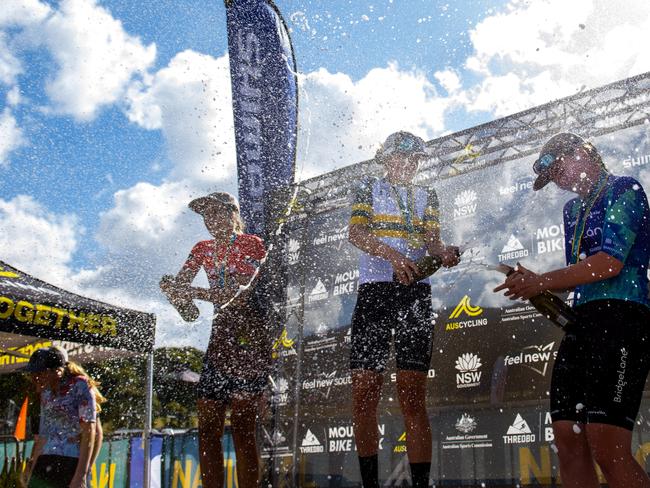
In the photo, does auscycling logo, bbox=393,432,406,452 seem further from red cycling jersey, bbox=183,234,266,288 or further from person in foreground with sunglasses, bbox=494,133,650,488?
person in foreground with sunglasses, bbox=494,133,650,488

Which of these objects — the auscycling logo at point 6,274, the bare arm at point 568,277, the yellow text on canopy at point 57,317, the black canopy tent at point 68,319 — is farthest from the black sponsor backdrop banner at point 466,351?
the bare arm at point 568,277

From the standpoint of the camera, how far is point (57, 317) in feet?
15.7

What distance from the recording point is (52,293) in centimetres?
505

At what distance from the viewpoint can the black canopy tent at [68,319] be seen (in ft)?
14.8

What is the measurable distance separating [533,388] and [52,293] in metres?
Result: 5.82

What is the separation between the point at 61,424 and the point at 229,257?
179 cm

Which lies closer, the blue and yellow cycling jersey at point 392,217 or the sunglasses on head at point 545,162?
the sunglasses on head at point 545,162

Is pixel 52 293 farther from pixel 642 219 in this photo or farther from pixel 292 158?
pixel 642 219

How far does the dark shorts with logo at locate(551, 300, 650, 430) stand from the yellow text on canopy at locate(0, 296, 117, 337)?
12.8 feet

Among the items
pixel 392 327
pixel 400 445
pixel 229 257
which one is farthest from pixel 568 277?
pixel 400 445

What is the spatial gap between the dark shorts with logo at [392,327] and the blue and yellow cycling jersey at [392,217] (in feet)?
0.40

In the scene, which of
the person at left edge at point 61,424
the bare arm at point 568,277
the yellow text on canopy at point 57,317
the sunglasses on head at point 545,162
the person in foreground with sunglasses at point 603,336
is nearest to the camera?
the person in foreground with sunglasses at point 603,336

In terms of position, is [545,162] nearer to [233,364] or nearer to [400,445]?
[233,364]

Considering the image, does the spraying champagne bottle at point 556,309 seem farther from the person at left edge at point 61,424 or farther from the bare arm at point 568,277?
the person at left edge at point 61,424
